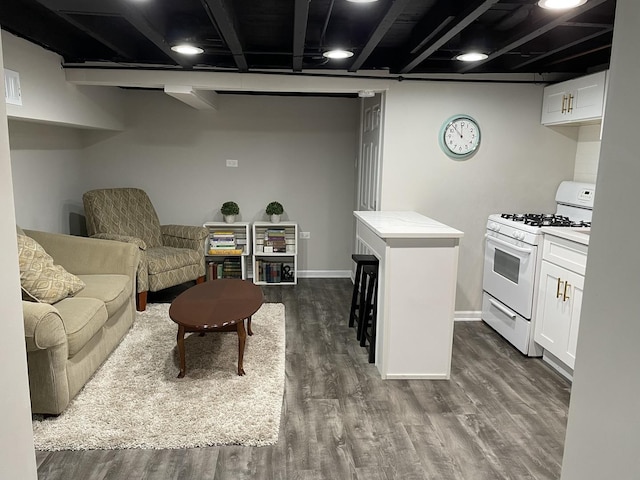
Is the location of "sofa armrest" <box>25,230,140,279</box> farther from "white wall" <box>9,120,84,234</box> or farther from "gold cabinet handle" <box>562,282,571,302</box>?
"gold cabinet handle" <box>562,282,571,302</box>

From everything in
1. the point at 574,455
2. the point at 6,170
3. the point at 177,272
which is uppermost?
the point at 6,170

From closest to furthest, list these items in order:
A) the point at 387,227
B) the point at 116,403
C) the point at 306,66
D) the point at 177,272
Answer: the point at 116,403 → the point at 387,227 → the point at 306,66 → the point at 177,272

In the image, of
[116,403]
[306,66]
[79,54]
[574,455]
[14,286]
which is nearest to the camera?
[574,455]

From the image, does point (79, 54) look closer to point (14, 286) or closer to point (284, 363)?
point (284, 363)

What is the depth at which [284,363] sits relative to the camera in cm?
343

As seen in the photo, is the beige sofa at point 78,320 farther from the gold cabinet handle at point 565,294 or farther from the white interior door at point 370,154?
the gold cabinet handle at point 565,294

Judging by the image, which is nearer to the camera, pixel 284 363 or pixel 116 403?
pixel 116 403

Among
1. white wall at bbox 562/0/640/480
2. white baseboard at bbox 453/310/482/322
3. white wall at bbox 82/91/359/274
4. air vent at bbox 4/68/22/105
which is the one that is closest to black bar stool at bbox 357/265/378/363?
white baseboard at bbox 453/310/482/322

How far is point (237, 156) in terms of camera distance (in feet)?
18.6

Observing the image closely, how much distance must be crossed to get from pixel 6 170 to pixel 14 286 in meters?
0.29

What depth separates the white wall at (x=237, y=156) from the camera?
18.0ft

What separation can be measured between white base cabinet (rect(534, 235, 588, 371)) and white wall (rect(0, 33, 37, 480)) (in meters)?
2.97

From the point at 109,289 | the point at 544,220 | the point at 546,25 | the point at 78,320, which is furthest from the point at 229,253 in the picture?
the point at 546,25

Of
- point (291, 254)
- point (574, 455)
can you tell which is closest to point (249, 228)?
point (291, 254)
